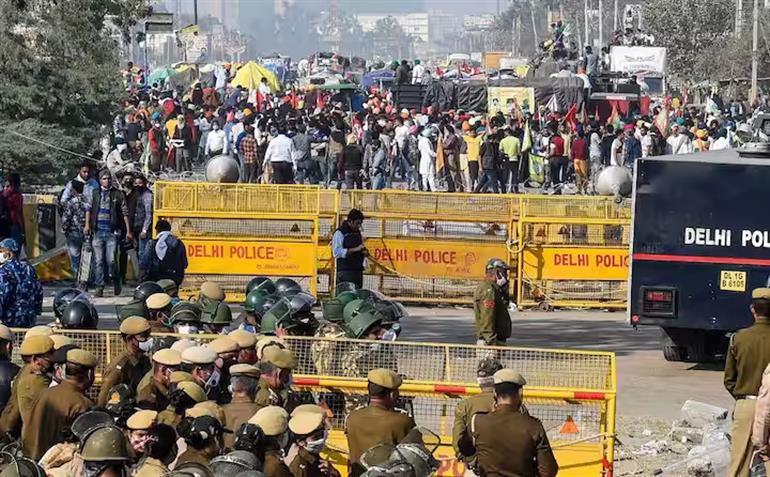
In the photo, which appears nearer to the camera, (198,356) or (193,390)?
(193,390)

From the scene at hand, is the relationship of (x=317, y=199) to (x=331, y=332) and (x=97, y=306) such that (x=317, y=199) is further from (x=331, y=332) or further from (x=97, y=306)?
(x=331, y=332)

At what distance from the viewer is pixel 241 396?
34.2 ft

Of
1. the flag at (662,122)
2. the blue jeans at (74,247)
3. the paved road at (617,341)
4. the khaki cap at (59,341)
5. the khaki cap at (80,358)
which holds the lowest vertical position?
the paved road at (617,341)

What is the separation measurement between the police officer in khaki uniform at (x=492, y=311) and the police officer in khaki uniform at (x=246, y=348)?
4.52 meters

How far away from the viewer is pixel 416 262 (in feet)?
77.8

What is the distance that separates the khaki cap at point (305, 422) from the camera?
918cm

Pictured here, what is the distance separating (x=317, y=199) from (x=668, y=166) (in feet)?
20.5

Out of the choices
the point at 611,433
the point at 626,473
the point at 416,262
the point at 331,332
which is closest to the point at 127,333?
the point at 331,332

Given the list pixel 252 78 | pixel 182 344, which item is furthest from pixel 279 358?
pixel 252 78

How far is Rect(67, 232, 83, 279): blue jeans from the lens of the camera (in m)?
23.2

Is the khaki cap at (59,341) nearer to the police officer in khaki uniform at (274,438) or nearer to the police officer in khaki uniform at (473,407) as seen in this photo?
the police officer in khaki uniform at (473,407)

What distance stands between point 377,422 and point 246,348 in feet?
5.85

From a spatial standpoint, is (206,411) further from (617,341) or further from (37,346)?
(617,341)

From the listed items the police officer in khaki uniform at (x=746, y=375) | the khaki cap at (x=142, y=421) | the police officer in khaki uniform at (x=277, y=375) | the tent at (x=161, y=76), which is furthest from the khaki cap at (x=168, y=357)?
the tent at (x=161, y=76)
